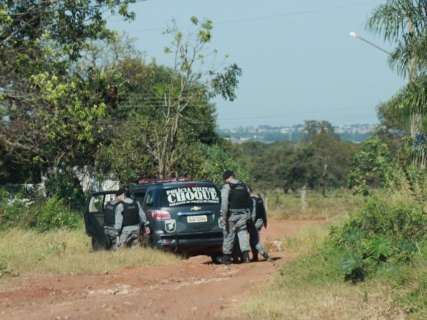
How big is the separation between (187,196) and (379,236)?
5923 millimetres

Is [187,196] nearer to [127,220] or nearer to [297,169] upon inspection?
[127,220]

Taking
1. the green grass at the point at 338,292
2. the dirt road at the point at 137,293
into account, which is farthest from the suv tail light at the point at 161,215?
the green grass at the point at 338,292

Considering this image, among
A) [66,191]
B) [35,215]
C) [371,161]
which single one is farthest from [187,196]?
[66,191]

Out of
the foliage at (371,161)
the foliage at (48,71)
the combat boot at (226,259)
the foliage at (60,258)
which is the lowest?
the combat boot at (226,259)

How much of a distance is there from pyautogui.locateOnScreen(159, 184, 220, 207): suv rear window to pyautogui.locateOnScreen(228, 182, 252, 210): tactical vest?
147 centimetres

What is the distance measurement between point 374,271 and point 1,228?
1267cm

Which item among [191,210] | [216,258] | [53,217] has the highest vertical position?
[191,210]

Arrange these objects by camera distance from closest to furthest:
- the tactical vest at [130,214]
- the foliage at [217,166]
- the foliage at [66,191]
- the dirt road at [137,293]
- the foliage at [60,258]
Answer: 1. the dirt road at [137,293]
2. the foliage at [60,258]
3. the tactical vest at [130,214]
4. the foliage at [66,191]
5. the foliage at [217,166]

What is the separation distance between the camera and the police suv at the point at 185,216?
16000mm

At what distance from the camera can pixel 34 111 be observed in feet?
72.2

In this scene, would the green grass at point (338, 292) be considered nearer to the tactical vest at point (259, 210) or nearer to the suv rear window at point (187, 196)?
the tactical vest at point (259, 210)

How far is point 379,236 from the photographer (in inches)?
432

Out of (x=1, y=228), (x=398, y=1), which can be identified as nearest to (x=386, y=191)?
(x=398, y=1)

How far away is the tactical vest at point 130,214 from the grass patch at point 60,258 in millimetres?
777
